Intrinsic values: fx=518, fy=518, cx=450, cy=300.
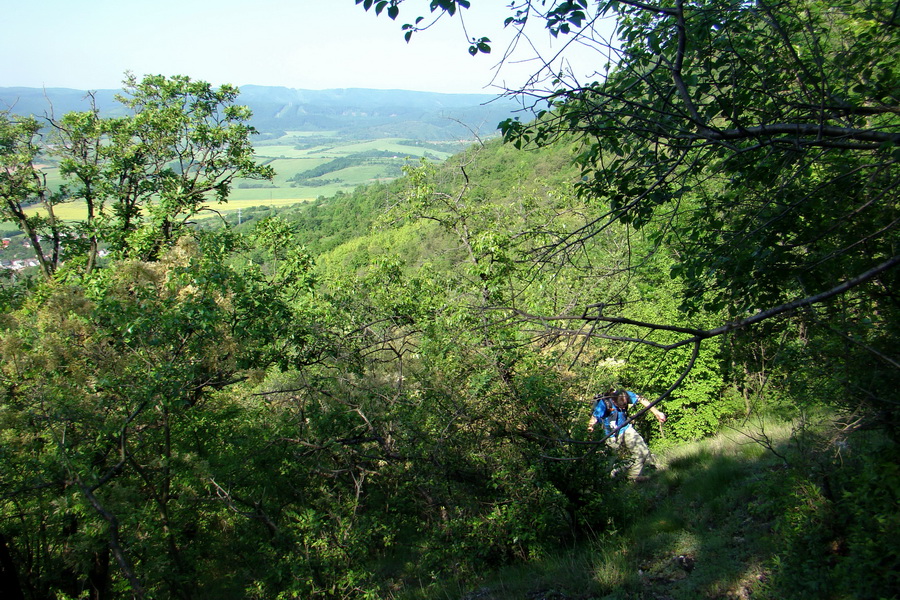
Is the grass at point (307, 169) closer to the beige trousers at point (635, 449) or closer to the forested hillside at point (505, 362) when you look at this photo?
the forested hillside at point (505, 362)

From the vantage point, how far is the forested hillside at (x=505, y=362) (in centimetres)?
314

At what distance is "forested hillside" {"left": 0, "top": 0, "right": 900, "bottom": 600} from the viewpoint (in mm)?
3143

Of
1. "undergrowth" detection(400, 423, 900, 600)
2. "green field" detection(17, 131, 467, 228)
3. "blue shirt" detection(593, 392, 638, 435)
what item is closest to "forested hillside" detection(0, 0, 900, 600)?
"undergrowth" detection(400, 423, 900, 600)

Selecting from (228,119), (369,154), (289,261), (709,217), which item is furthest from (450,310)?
(369,154)

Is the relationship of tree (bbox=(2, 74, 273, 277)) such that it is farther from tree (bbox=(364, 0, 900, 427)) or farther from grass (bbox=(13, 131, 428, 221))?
grass (bbox=(13, 131, 428, 221))

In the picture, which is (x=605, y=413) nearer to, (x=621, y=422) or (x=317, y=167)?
(x=621, y=422)

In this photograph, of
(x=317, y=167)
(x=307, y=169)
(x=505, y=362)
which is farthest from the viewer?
(x=317, y=167)

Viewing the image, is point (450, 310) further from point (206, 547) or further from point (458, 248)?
point (206, 547)

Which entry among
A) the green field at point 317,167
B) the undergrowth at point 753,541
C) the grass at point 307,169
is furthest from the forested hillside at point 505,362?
the green field at point 317,167

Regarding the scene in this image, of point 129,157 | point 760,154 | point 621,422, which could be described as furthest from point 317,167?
point 760,154

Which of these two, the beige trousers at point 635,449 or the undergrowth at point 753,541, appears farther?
the beige trousers at point 635,449

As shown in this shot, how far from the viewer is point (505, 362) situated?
6.20 metres

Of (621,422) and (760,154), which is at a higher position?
(760,154)

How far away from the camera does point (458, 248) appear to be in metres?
9.16
